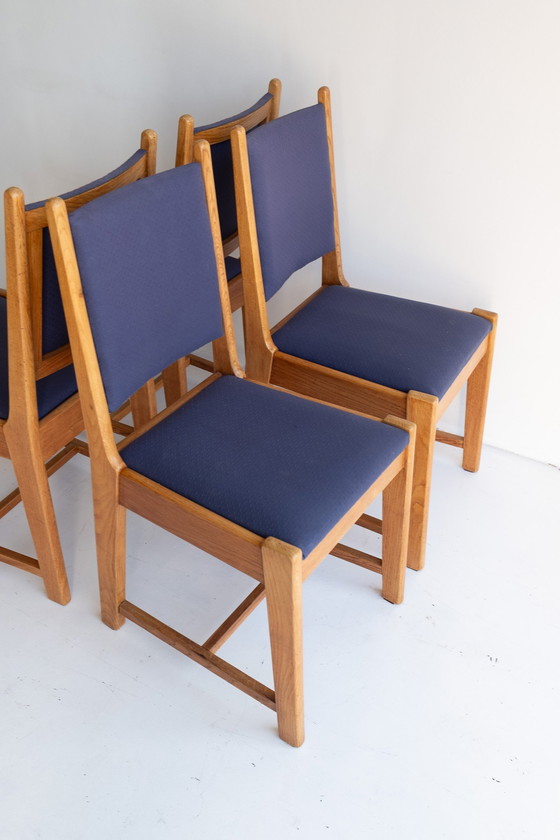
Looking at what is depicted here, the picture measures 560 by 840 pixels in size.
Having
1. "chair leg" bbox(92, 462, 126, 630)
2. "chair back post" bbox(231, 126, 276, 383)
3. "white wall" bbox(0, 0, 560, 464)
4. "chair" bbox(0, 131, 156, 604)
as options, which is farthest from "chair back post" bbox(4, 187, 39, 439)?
"white wall" bbox(0, 0, 560, 464)

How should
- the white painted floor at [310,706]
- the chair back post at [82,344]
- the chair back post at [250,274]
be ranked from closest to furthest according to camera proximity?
the chair back post at [82,344]
the white painted floor at [310,706]
the chair back post at [250,274]

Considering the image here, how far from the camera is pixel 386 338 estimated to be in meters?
1.64

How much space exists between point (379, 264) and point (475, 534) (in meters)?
0.73

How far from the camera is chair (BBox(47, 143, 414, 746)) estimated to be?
1.19 m

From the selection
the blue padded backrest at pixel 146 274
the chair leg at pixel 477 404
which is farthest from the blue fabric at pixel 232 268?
the chair leg at pixel 477 404

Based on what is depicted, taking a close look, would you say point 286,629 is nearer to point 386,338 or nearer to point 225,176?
point 386,338

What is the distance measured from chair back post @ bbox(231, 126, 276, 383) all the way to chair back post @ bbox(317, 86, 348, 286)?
328mm

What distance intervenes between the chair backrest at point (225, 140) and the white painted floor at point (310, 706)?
762 mm

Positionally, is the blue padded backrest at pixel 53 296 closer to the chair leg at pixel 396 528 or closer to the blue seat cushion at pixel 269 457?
the blue seat cushion at pixel 269 457

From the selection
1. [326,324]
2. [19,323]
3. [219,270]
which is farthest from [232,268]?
[19,323]

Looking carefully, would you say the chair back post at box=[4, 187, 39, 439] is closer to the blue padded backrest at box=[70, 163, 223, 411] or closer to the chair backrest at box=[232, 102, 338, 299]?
the blue padded backrest at box=[70, 163, 223, 411]

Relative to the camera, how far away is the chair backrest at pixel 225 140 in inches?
62.3

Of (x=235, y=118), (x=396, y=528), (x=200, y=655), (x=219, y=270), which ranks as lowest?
(x=200, y=655)

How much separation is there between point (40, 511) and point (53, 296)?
44 cm
